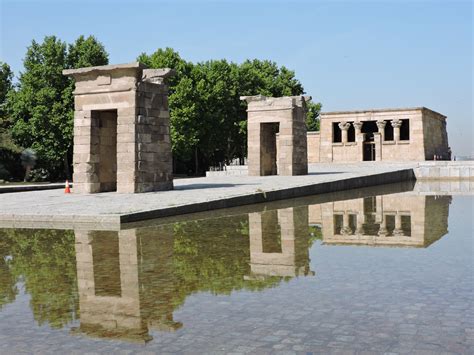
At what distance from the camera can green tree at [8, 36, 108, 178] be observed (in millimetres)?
41156

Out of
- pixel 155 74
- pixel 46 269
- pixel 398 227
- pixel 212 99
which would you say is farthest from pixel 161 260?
pixel 212 99

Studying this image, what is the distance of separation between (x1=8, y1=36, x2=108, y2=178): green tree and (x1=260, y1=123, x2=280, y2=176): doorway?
640 inches

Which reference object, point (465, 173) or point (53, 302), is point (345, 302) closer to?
point (53, 302)

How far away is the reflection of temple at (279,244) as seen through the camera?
695 centimetres

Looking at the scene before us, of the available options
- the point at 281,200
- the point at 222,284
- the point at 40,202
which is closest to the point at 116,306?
the point at 222,284

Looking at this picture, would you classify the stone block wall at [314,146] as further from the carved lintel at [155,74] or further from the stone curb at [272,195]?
the carved lintel at [155,74]

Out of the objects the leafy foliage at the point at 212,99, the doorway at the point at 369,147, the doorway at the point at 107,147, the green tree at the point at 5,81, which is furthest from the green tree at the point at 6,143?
the doorway at the point at 369,147

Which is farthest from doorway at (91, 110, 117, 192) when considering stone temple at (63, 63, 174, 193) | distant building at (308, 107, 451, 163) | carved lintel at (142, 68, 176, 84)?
distant building at (308, 107, 451, 163)

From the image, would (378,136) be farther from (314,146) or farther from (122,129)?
(122,129)

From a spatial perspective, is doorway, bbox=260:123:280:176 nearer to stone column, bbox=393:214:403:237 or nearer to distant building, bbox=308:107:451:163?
stone column, bbox=393:214:403:237

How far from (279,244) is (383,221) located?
390cm

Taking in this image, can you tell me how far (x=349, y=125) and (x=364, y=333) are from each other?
49.8 metres

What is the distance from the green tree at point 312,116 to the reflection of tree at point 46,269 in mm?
59760

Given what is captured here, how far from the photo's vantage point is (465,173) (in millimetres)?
34969
